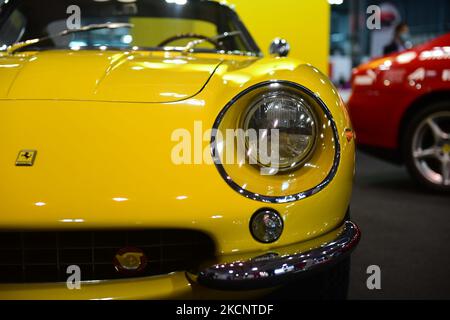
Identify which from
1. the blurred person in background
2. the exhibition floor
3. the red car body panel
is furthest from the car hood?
the blurred person in background

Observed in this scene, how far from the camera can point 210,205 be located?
1190 millimetres

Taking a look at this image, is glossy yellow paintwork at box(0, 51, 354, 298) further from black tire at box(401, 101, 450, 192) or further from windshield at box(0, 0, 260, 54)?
black tire at box(401, 101, 450, 192)

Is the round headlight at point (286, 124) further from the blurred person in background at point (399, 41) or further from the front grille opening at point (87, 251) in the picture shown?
the blurred person in background at point (399, 41)

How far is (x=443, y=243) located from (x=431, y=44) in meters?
1.56

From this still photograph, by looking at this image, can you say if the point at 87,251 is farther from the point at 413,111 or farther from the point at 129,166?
the point at 413,111

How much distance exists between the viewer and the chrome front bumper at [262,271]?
1163mm

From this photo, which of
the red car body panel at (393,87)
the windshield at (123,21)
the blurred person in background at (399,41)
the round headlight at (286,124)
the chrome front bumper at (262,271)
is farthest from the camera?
the blurred person in background at (399,41)

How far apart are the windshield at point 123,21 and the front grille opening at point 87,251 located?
42.6 inches

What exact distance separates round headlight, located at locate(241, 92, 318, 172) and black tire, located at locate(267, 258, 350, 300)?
32 cm

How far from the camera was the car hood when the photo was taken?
141 cm

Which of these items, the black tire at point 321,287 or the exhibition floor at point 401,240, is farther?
the exhibition floor at point 401,240

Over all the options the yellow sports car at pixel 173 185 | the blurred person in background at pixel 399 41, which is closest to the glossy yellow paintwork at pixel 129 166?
the yellow sports car at pixel 173 185
